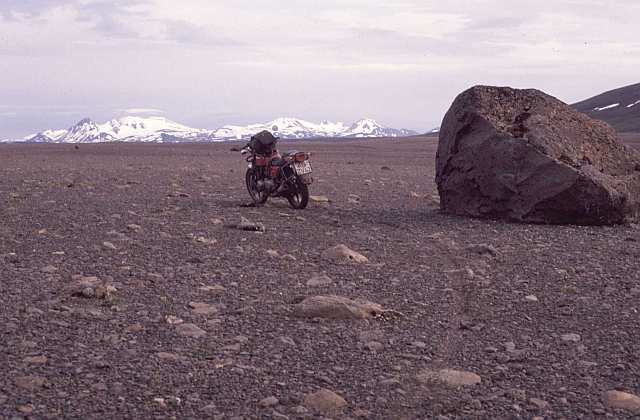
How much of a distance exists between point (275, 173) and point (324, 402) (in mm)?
9598

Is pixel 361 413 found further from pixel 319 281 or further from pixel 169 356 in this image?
pixel 319 281

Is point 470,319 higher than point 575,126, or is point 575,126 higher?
point 575,126

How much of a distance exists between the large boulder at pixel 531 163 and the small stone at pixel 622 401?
7078 mm

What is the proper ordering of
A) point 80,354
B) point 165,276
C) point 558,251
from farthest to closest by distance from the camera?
point 558,251 → point 165,276 → point 80,354

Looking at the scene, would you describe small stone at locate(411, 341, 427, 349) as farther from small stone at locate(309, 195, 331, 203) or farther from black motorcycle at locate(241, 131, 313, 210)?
small stone at locate(309, 195, 331, 203)

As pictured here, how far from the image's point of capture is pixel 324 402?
454 centimetres

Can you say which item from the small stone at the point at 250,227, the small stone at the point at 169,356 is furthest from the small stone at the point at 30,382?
the small stone at the point at 250,227

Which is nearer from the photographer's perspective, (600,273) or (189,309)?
(189,309)

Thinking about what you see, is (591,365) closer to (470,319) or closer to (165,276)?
(470,319)

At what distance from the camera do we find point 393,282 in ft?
25.3

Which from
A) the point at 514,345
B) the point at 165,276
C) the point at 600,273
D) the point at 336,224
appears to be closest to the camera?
the point at 514,345

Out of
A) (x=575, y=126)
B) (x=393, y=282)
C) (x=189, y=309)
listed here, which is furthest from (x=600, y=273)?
(x=575, y=126)

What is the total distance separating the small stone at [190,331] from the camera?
574 centimetres

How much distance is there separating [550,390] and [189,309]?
2.83 m
